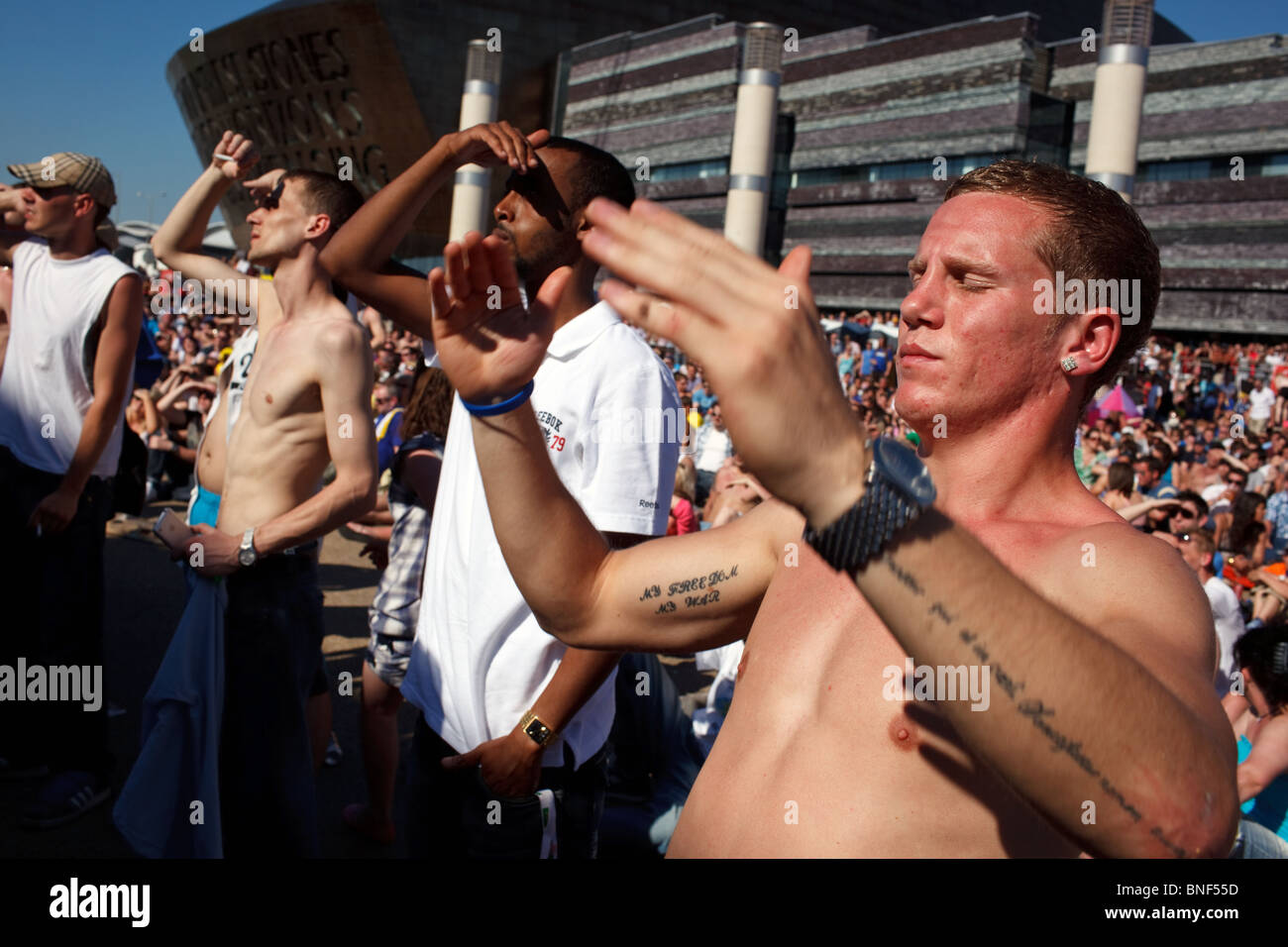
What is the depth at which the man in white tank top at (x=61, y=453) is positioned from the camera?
4.15m

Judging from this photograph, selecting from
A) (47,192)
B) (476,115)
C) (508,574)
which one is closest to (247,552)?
(508,574)

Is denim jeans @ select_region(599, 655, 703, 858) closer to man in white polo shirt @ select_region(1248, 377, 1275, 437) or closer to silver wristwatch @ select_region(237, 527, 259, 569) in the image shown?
silver wristwatch @ select_region(237, 527, 259, 569)

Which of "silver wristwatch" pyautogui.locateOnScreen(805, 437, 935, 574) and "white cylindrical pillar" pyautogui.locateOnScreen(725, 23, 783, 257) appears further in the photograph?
"white cylindrical pillar" pyautogui.locateOnScreen(725, 23, 783, 257)

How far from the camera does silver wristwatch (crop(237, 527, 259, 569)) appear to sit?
10.7ft

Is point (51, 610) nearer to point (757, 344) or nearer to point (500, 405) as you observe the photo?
point (500, 405)

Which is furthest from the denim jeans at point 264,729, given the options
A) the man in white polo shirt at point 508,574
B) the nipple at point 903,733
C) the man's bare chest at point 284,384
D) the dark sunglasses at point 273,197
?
the nipple at point 903,733

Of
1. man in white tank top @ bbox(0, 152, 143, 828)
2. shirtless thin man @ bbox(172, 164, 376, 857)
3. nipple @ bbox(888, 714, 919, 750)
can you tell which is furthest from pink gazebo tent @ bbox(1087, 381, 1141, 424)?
nipple @ bbox(888, 714, 919, 750)

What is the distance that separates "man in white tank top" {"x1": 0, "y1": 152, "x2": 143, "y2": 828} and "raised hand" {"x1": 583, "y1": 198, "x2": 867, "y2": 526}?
150 inches

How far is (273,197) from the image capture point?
3.75 m

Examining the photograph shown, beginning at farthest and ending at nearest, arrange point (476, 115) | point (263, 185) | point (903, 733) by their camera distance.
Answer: point (476, 115) → point (263, 185) → point (903, 733)

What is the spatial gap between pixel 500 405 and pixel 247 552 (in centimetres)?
200

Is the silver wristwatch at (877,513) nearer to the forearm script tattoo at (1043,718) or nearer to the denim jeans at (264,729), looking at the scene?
the forearm script tattoo at (1043,718)

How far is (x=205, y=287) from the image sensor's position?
4.33 m

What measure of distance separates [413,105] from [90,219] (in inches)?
1188
